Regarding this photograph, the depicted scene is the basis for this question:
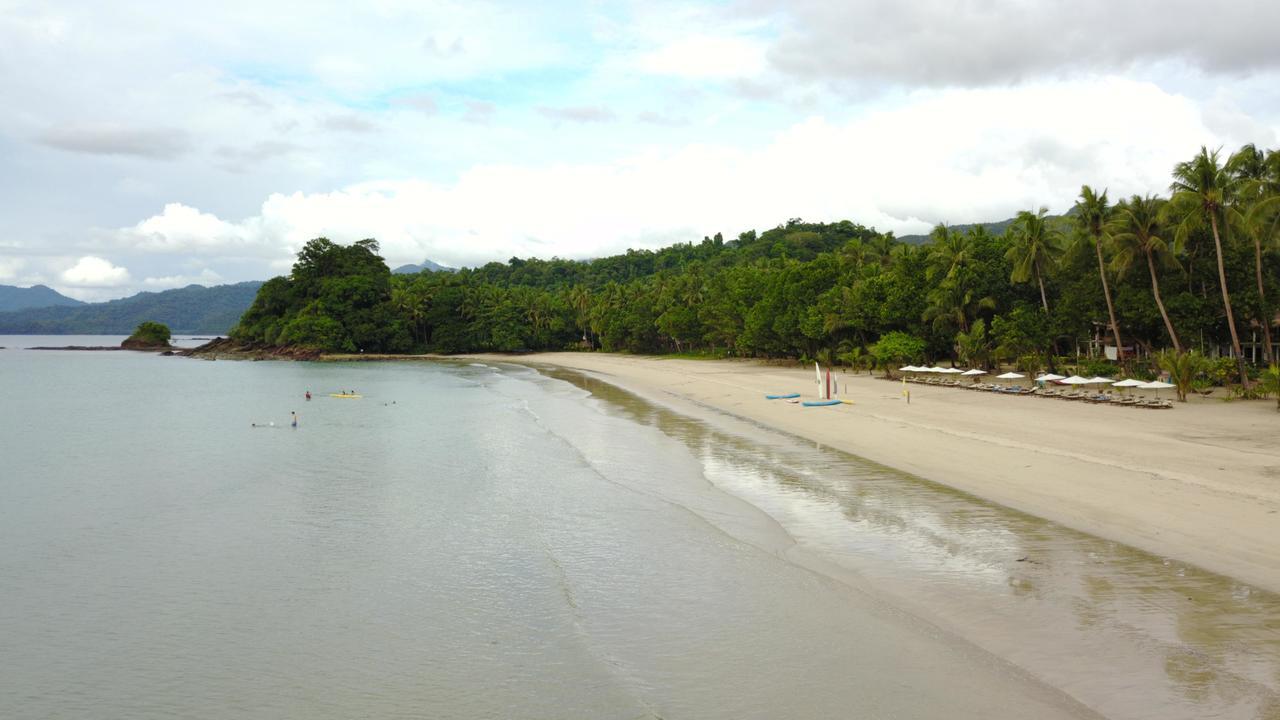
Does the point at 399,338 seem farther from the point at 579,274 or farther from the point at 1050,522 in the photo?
the point at 1050,522

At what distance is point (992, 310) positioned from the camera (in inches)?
2189

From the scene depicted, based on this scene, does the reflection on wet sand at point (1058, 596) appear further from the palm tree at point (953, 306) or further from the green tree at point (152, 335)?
the green tree at point (152, 335)

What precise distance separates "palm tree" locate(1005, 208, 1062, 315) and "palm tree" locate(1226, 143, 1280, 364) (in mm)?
11348

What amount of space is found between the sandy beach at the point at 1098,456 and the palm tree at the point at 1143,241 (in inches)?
363

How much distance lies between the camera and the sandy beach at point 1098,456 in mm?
13914

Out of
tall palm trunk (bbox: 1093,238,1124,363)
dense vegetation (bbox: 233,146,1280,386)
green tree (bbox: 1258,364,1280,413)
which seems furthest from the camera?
tall palm trunk (bbox: 1093,238,1124,363)

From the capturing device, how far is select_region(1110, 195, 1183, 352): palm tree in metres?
41.6

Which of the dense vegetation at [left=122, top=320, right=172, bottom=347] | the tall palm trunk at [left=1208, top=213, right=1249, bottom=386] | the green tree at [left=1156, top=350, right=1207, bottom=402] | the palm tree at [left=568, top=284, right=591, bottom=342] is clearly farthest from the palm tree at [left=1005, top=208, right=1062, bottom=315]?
the dense vegetation at [left=122, top=320, right=172, bottom=347]

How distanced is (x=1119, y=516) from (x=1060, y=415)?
59.0 feet

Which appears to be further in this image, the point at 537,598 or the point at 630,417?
the point at 630,417

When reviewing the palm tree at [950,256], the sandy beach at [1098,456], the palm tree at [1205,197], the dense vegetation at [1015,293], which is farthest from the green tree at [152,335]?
the palm tree at [1205,197]

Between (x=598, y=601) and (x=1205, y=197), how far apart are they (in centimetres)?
3806

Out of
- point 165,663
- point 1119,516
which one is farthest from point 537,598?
point 1119,516

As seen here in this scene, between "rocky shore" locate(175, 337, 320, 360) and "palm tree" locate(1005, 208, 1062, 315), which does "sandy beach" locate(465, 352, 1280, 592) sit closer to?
"palm tree" locate(1005, 208, 1062, 315)
